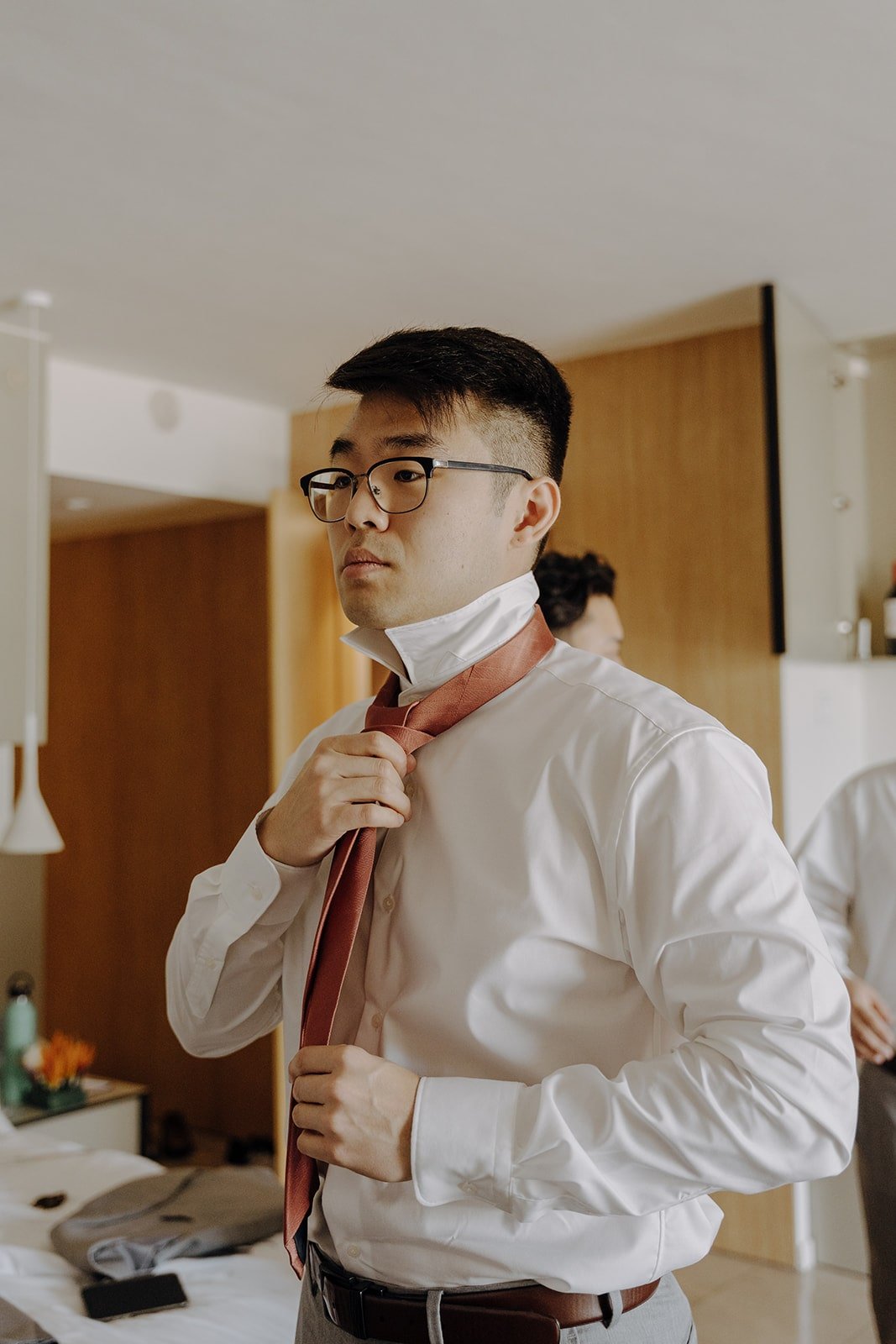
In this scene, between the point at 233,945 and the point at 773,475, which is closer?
the point at 233,945

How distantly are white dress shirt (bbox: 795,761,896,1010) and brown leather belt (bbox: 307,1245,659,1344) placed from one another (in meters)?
1.55

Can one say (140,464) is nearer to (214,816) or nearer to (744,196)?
(214,816)

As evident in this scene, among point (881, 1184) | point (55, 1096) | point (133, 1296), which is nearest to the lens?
point (133, 1296)

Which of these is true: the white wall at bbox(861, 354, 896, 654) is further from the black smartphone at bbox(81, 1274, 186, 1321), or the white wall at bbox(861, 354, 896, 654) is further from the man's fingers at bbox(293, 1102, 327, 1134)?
the man's fingers at bbox(293, 1102, 327, 1134)

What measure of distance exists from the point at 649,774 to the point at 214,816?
4344 millimetres

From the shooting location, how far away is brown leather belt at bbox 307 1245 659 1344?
3.49ft

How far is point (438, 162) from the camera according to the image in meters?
2.58

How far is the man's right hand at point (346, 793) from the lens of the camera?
1.13 meters

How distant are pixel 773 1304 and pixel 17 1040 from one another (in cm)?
233

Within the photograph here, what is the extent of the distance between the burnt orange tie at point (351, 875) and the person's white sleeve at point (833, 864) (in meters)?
1.55

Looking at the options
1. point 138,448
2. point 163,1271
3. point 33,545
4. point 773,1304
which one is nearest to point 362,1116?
point 163,1271

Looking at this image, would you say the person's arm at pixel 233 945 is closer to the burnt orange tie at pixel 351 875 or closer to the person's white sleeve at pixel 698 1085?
the burnt orange tie at pixel 351 875

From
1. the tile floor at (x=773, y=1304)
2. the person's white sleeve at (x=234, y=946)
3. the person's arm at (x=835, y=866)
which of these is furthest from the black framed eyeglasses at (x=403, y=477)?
the tile floor at (x=773, y=1304)

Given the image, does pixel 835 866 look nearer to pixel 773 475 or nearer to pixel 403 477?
pixel 773 475
